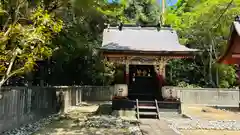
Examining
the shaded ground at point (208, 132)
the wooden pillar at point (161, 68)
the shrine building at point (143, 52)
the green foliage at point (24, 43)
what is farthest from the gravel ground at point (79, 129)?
the wooden pillar at point (161, 68)

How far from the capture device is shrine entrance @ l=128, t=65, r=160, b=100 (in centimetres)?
1702

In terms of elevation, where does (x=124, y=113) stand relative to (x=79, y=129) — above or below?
above

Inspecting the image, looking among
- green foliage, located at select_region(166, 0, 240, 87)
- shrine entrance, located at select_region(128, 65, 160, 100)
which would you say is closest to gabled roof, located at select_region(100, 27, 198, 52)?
shrine entrance, located at select_region(128, 65, 160, 100)

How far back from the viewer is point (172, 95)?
46.8 feet

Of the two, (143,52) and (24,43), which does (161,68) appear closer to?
(143,52)

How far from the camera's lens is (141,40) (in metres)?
15.4

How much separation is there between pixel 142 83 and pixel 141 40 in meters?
3.13

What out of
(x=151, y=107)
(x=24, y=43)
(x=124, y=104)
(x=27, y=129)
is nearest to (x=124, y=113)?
(x=124, y=104)

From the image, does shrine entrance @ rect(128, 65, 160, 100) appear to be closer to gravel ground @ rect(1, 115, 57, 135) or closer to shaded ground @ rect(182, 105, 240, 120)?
shaded ground @ rect(182, 105, 240, 120)

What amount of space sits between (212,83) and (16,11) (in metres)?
21.7

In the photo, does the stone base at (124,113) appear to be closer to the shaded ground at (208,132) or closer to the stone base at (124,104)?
the stone base at (124,104)

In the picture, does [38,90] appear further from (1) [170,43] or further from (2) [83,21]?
(2) [83,21]

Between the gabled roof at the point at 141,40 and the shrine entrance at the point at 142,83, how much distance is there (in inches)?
86.3

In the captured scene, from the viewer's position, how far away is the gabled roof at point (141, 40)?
13897 millimetres
